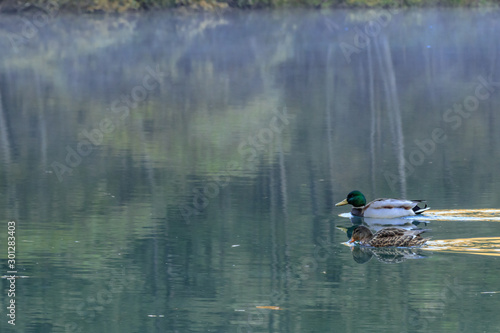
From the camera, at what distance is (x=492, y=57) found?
3881cm

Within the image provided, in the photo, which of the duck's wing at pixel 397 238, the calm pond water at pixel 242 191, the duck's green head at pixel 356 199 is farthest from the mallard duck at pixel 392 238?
the duck's green head at pixel 356 199

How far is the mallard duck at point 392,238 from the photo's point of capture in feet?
39.7

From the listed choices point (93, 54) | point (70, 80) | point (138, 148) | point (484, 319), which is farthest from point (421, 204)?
point (93, 54)

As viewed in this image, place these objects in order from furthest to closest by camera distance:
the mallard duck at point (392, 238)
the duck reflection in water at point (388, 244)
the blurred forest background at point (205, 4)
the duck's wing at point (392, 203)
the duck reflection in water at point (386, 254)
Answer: the blurred forest background at point (205, 4)
the duck's wing at point (392, 203)
the mallard duck at point (392, 238)
the duck reflection in water at point (388, 244)
the duck reflection in water at point (386, 254)

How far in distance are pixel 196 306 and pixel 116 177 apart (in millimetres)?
6684

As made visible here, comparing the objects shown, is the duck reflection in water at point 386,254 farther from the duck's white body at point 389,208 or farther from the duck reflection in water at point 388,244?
the duck's white body at point 389,208

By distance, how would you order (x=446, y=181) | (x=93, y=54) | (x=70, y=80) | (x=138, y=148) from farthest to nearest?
1. (x=93, y=54)
2. (x=70, y=80)
3. (x=138, y=148)
4. (x=446, y=181)

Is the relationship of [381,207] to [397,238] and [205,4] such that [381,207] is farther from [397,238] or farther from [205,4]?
[205,4]

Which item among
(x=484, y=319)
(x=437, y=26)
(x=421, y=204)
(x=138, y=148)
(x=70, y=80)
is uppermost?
(x=437, y=26)

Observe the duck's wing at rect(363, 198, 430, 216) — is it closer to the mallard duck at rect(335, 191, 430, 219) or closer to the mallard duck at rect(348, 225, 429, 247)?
the mallard duck at rect(335, 191, 430, 219)

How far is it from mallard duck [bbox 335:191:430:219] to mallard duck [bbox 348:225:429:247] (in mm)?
1402

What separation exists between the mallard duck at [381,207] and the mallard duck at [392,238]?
1402mm

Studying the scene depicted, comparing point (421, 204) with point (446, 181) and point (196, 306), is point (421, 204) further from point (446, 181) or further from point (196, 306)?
point (196, 306)

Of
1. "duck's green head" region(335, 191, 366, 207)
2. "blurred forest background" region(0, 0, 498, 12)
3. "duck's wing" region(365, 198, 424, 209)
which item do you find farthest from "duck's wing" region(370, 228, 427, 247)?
"blurred forest background" region(0, 0, 498, 12)
